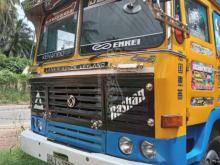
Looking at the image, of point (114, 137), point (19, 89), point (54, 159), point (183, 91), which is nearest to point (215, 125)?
point (183, 91)

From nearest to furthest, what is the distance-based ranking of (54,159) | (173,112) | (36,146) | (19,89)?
1. (173,112)
2. (54,159)
3. (36,146)
4. (19,89)

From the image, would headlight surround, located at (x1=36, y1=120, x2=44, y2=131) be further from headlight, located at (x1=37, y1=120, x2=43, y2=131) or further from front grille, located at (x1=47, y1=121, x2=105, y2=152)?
front grille, located at (x1=47, y1=121, x2=105, y2=152)

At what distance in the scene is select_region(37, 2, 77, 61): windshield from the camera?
5105mm

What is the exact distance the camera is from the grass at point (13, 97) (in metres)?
21.8

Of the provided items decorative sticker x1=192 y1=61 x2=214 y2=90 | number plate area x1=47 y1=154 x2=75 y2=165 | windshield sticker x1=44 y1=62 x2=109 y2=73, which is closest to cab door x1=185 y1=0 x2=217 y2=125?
decorative sticker x1=192 y1=61 x2=214 y2=90

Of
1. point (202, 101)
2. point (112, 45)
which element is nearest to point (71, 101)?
point (112, 45)

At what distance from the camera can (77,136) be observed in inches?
185

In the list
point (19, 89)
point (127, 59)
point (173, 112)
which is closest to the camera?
point (173, 112)

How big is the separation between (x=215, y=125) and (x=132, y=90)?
1.44 meters

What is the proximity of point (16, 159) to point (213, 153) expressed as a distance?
3.34 metres

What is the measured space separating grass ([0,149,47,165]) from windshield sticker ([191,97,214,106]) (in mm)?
2927

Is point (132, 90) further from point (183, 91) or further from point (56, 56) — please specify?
point (56, 56)

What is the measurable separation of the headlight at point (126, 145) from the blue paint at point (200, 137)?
0.61 meters

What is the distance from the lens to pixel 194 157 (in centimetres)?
417
